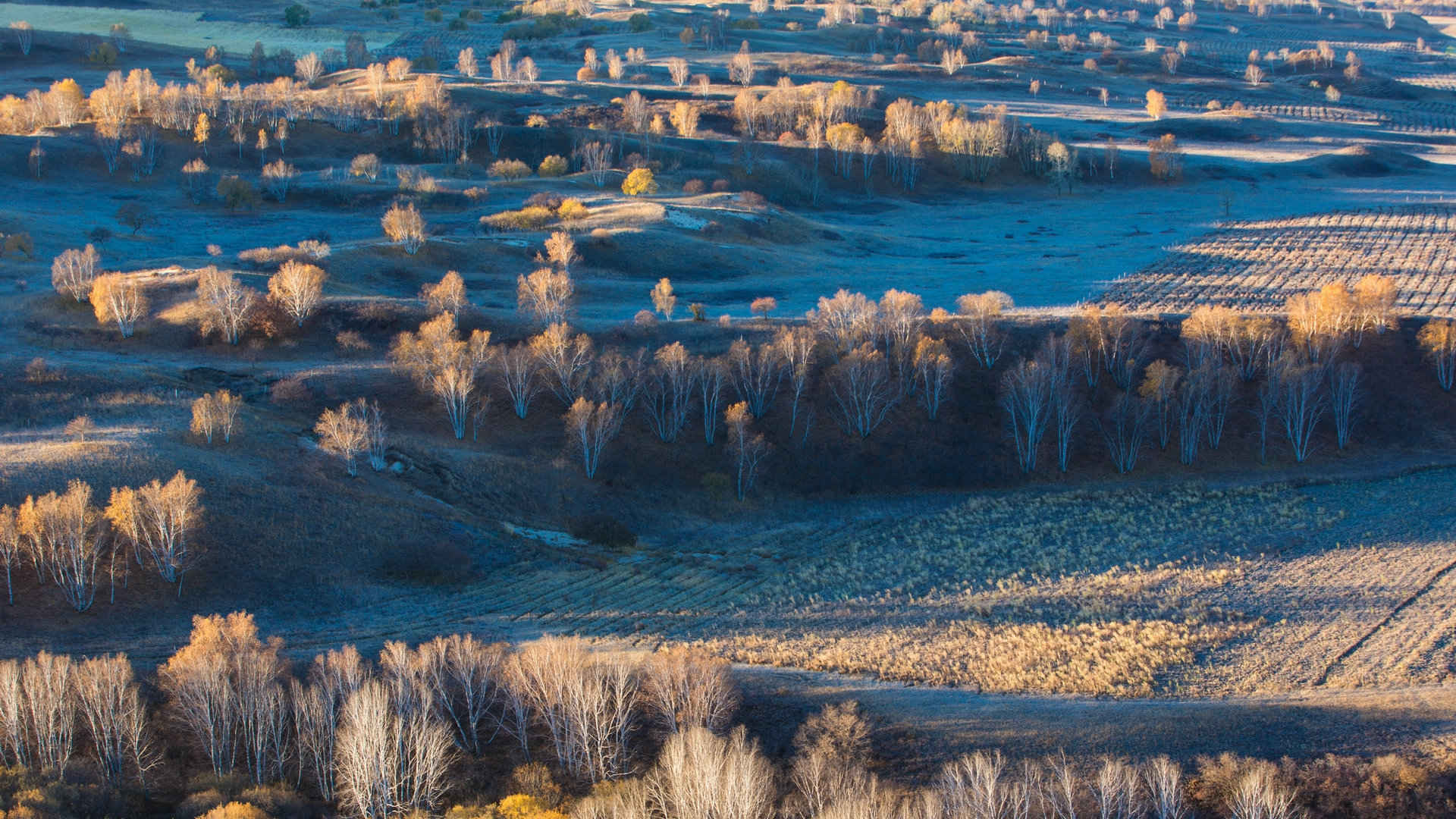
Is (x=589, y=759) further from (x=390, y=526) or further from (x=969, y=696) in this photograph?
(x=390, y=526)

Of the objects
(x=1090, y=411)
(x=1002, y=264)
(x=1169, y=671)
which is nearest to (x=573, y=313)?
(x=1090, y=411)

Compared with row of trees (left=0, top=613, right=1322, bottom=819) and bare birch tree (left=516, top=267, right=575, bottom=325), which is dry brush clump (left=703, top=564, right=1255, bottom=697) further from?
bare birch tree (left=516, top=267, right=575, bottom=325)

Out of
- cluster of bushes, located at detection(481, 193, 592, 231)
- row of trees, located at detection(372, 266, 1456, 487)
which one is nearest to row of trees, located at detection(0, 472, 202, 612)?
row of trees, located at detection(372, 266, 1456, 487)

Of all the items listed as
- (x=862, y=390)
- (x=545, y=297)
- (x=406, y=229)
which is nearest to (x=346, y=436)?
(x=545, y=297)

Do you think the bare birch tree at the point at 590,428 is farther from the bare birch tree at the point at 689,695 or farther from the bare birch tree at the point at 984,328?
the bare birch tree at the point at 689,695

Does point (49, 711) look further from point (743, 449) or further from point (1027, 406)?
point (1027, 406)
